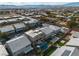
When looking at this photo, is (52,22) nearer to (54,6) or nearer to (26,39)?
(54,6)

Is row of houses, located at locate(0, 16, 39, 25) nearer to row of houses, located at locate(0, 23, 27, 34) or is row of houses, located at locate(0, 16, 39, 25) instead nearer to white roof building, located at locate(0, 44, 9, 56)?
row of houses, located at locate(0, 23, 27, 34)

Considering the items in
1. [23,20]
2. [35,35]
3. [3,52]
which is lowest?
[3,52]

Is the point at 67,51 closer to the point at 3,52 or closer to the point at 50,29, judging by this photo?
the point at 50,29

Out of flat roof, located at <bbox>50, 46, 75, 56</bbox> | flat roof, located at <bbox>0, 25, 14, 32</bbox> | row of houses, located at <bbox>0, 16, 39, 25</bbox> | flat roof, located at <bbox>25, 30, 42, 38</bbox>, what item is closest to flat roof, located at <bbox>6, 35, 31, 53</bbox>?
flat roof, located at <bbox>25, 30, 42, 38</bbox>

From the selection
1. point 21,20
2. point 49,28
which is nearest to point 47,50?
point 49,28

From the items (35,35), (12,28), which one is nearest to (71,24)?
(35,35)
